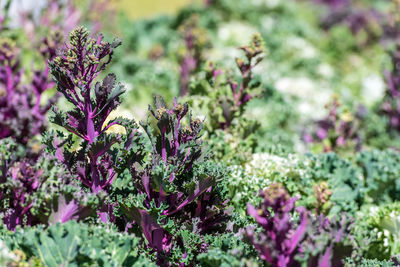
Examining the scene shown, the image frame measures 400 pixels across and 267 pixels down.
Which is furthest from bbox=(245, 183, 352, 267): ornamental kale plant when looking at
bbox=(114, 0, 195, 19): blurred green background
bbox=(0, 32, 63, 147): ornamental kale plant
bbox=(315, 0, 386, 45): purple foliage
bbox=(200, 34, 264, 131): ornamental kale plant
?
bbox=(114, 0, 195, 19): blurred green background

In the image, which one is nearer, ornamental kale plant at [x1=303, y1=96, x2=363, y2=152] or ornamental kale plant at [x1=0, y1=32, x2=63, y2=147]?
ornamental kale plant at [x1=0, y1=32, x2=63, y2=147]

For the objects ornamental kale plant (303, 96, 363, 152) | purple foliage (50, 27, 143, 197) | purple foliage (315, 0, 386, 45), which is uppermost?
purple foliage (315, 0, 386, 45)

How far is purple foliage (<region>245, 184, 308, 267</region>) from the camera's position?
2.15 m

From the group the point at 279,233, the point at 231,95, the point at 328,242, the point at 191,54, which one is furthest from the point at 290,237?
the point at 191,54

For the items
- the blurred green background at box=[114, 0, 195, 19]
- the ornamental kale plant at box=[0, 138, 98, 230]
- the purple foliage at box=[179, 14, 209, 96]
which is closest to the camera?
the ornamental kale plant at box=[0, 138, 98, 230]

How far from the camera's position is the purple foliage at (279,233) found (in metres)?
2.15

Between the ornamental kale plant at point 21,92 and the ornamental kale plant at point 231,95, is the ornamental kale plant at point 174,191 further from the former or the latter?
the ornamental kale plant at point 21,92

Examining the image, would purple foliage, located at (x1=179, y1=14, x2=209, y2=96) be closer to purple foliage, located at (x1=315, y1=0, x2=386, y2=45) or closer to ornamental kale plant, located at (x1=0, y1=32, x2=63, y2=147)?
ornamental kale plant, located at (x1=0, y1=32, x2=63, y2=147)

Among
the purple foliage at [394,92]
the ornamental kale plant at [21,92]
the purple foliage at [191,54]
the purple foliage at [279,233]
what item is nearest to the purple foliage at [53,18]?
the purple foliage at [191,54]

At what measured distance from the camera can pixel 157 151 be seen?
8.91ft

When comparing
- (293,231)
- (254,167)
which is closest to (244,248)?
(293,231)

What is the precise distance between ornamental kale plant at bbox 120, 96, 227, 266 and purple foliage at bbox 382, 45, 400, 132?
140 inches

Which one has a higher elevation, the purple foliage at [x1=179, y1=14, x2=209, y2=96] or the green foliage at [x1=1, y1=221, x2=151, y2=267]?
the purple foliage at [x1=179, y1=14, x2=209, y2=96]

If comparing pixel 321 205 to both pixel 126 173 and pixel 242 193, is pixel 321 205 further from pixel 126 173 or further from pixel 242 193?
pixel 126 173
